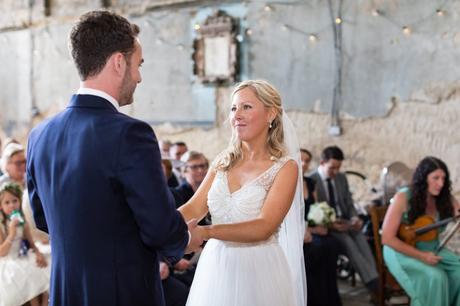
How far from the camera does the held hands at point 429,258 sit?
203 inches

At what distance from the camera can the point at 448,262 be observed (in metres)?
5.30

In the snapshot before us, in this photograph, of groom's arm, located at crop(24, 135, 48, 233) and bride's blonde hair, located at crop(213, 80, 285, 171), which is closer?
groom's arm, located at crop(24, 135, 48, 233)

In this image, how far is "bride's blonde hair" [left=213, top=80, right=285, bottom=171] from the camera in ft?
10.6

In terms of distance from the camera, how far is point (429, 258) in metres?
5.17

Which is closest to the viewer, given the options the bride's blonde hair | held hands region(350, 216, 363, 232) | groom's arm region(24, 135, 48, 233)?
groom's arm region(24, 135, 48, 233)

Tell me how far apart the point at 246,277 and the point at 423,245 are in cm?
262

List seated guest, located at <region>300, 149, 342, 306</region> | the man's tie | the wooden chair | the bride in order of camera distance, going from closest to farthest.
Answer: the bride → the wooden chair → seated guest, located at <region>300, 149, 342, 306</region> → the man's tie

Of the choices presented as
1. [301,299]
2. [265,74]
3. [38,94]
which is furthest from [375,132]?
[38,94]

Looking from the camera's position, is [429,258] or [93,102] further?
[429,258]

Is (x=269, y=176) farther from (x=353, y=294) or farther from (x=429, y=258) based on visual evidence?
(x=353, y=294)

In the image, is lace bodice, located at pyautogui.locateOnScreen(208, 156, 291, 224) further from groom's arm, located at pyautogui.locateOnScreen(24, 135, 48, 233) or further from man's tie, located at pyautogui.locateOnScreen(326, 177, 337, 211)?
man's tie, located at pyautogui.locateOnScreen(326, 177, 337, 211)

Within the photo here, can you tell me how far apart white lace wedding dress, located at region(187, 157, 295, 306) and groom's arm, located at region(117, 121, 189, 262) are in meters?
1.06

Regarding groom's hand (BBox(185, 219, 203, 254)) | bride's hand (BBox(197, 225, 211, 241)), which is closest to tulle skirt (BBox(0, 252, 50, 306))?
bride's hand (BBox(197, 225, 211, 241))

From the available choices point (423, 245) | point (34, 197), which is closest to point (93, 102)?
point (34, 197)
